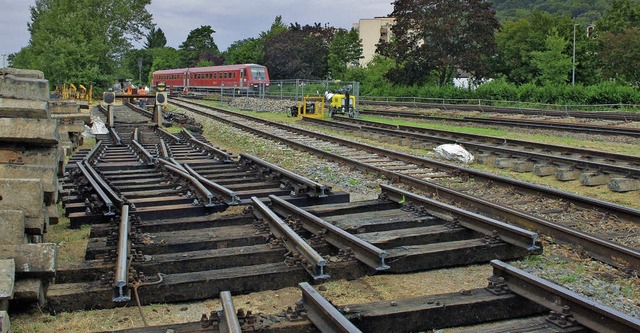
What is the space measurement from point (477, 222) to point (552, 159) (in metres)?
6.67

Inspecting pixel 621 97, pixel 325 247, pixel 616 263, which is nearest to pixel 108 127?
pixel 325 247

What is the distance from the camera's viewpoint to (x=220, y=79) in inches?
2240

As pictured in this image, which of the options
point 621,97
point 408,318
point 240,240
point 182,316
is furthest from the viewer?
point 621,97

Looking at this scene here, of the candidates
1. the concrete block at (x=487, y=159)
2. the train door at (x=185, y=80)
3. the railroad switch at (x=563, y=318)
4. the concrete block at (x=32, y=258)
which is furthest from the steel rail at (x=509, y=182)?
the train door at (x=185, y=80)

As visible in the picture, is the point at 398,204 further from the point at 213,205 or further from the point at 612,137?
the point at 612,137

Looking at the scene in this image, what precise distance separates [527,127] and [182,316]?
66.3 ft

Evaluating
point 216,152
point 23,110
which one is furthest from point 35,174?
point 216,152

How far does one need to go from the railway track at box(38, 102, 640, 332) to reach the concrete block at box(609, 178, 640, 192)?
4173mm

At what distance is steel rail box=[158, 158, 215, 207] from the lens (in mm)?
8500

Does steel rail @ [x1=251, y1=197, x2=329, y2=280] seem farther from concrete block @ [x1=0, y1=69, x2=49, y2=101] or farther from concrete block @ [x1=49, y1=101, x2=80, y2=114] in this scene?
concrete block @ [x1=49, y1=101, x2=80, y2=114]

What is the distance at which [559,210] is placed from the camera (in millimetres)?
8625

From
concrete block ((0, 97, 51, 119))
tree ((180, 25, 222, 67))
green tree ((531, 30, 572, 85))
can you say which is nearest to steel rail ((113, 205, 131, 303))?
concrete block ((0, 97, 51, 119))

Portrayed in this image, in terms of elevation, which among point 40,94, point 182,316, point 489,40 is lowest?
point 182,316

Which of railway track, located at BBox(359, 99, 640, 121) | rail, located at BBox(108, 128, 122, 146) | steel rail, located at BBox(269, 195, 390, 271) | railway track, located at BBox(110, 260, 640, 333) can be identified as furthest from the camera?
railway track, located at BBox(359, 99, 640, 121)
